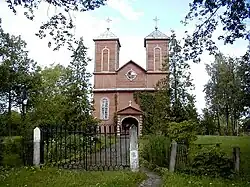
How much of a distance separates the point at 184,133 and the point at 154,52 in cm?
3097

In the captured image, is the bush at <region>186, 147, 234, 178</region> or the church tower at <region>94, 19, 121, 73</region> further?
the church tower at <region>94, 19, 121, 73</region>

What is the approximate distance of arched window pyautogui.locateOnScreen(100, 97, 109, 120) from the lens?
152ft

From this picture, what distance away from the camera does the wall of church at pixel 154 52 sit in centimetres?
Result: 4697

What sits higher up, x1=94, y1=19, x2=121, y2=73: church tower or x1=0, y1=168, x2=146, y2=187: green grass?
x1=94, y1=19, x2=121, y2=73: church tower

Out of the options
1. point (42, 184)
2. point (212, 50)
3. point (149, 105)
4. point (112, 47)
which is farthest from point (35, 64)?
point (42, 184)

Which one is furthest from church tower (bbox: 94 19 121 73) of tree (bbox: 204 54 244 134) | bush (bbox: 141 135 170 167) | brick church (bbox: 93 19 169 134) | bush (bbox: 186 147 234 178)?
bush (bbox: 186 147 234 178)

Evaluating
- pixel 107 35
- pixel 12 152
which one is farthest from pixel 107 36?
pixel 12 152

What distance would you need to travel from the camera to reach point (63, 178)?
10781mm

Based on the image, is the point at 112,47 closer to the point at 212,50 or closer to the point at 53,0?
the point at 212,50

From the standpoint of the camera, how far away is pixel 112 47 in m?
47.9

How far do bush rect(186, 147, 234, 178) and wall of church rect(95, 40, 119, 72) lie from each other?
35.8 m

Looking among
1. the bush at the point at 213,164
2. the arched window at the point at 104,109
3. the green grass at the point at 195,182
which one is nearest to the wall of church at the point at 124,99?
the arched window at the point at 104,109

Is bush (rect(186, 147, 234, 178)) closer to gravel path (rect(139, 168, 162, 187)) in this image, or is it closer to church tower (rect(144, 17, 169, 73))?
gravel path (rect(139, 168, 162, 187))

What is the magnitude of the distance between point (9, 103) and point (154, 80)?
18.2m
